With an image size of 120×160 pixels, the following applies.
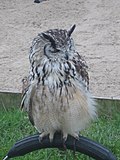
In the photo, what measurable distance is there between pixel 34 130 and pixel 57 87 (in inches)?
69.1

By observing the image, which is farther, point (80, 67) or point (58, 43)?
point (80, 67)

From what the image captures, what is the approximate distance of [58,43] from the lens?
246 cm

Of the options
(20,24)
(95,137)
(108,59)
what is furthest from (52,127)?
(20,24)

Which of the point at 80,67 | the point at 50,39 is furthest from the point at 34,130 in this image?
the point at 50,39

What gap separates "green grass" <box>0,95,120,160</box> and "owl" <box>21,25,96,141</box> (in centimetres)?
90

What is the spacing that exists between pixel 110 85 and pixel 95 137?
1397 millimetres

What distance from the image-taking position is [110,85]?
5617 mm

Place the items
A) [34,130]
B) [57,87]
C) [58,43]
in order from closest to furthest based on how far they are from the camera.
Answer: [58,43], [57,87], [34,130]

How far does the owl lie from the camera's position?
2547 mm

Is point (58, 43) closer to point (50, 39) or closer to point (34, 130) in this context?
point (50, 39)

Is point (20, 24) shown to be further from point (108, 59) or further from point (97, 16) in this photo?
point (108, 59)

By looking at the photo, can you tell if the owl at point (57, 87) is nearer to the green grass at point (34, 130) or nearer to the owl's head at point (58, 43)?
the owl's head at point (58, 43)

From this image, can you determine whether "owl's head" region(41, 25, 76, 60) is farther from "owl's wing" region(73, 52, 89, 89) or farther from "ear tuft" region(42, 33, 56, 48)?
"owl's wing" region(73, 52, 89, 89)

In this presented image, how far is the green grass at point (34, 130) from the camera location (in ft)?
13.5
